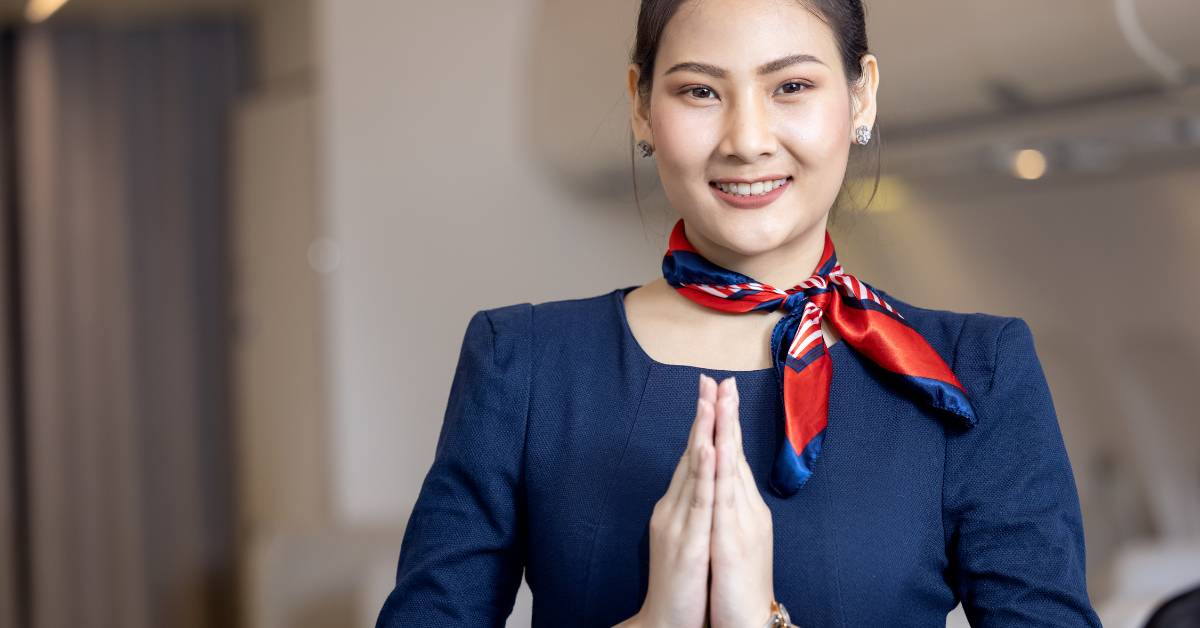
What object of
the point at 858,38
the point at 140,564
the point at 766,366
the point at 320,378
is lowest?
the point at 140,564

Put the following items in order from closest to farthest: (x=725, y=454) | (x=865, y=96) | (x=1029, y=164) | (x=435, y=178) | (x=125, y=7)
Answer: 1. (x=725, y=454)
2. (x=865, y=96)
3. (x=1029, y=164)
4. (x=435, y=178)
5. (x=125, y=7)

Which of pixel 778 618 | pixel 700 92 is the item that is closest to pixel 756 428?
pixel 778 618

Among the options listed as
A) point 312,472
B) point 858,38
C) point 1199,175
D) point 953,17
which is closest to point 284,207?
point 312,472

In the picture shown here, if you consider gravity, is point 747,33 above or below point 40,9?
below

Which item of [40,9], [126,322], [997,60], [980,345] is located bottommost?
[126,322]

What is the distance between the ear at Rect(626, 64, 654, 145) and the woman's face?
74 mm

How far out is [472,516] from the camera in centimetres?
106

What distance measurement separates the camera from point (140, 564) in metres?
4.93

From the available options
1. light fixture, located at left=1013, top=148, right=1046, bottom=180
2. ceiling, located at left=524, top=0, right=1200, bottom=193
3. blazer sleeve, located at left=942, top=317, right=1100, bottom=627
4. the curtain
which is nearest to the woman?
blazer sleeve, located at left=942, top=317, right=1100, bottom=627

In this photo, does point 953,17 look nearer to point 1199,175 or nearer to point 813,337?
point 1199,175

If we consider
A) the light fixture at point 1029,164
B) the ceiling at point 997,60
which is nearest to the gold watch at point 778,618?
the ceiling at point 997,60

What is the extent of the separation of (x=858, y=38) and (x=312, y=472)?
12.1 feet

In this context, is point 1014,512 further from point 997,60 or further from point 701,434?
point 997,60

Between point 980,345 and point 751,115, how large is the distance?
0.84ft
